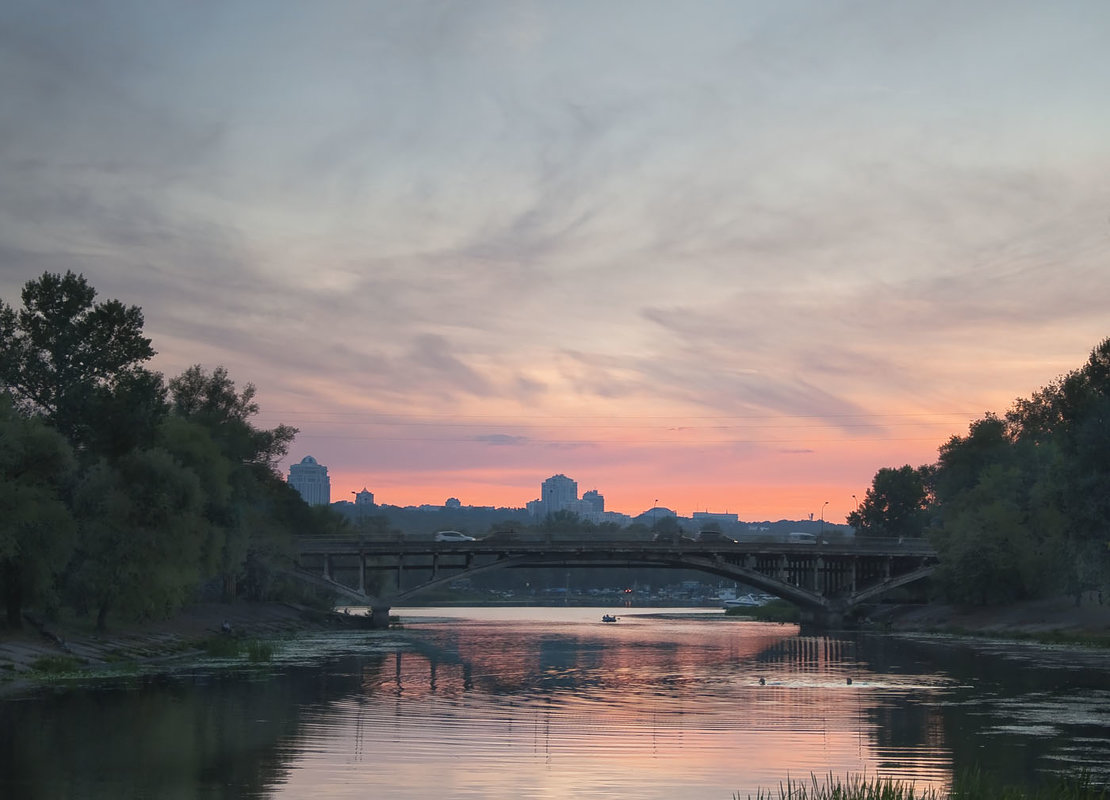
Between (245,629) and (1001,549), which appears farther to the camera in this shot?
(1001,549)

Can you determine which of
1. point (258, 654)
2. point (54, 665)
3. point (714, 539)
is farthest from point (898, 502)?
point (54, 665)

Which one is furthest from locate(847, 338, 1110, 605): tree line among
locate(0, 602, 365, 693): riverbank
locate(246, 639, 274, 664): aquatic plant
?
locate(0, 602, 365, 693): riverbank

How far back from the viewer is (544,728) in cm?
4138

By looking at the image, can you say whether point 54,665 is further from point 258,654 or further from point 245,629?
point 245,629

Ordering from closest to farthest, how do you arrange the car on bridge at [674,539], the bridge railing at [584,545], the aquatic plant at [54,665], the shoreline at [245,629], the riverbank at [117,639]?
the aquatic plant at [54,665], the riverbank at [117,639], the shoreline at [245,629], the bridge railing at [584,545], the car on bridge at [674,539]

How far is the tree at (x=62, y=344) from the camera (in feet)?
250

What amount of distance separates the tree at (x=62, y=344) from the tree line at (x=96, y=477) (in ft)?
0.21

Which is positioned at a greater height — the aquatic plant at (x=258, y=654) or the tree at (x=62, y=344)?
the tree at (x=62, y=344)

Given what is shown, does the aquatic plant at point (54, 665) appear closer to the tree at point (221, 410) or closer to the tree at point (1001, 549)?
the tree at point (221, 410)

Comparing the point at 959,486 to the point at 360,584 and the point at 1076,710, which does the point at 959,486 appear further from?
the point at 1076,710

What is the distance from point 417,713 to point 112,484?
30519 millimetres

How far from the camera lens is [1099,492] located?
72.6 meters

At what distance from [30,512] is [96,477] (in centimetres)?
1134

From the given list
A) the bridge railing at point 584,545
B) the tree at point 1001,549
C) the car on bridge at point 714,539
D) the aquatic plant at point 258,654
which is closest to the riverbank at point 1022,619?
the tree at point 1001,549
